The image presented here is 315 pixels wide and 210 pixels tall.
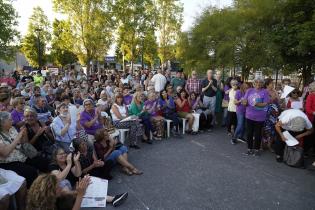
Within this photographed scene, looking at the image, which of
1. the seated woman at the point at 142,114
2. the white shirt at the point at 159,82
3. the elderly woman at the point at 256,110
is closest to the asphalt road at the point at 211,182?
the elderly woman at the point at 256,110

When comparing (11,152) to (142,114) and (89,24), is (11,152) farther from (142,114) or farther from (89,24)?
(89,24)

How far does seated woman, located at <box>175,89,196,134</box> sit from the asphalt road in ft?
5.02

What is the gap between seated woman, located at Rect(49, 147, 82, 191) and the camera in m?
3.82

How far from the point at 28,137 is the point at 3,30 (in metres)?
18.1

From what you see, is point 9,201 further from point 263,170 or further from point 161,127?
point 161,127

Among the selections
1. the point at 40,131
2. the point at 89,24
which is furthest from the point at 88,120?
the point at 89,24

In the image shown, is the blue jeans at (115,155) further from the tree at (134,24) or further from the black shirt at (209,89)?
the tree at (134,24)

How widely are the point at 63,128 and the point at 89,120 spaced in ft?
2.69

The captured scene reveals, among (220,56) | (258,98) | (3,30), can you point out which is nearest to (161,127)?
(258,98)

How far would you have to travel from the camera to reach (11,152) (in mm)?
3797

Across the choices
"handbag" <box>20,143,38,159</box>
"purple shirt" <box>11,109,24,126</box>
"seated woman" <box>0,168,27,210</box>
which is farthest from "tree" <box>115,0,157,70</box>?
"seated woman" <box>0,168,27,210</box>

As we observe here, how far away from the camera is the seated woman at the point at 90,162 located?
4370 millimetres

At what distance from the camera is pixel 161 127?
7.54 metres

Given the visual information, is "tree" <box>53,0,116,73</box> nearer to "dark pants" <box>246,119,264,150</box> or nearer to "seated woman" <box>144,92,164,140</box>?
"seated woman" <box>144,92,164,140</box>
